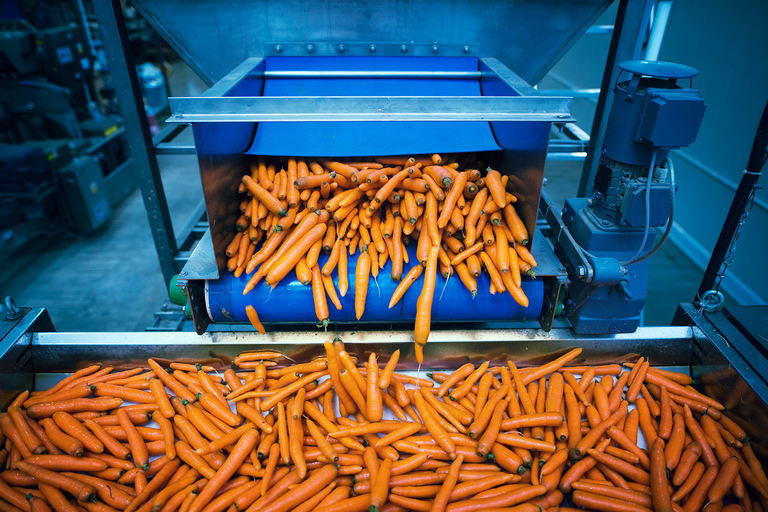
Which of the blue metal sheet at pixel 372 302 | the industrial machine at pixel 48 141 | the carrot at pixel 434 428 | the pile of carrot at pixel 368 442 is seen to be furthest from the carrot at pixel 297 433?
the industrial machine at pixel 48 141

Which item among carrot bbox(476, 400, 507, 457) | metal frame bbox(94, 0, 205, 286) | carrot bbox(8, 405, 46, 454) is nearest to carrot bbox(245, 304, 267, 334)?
carrot bbox(8, 405, 46, 454)

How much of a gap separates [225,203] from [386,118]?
98 centimetres

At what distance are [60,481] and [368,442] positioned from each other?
1.17 meters

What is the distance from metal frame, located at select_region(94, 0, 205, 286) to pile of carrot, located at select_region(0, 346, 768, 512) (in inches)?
44.8

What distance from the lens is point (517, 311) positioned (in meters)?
2.09

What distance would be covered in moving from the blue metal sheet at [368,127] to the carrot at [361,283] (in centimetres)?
60

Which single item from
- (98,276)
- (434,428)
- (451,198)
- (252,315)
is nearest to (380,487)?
(434,428)

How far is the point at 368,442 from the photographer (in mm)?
1804

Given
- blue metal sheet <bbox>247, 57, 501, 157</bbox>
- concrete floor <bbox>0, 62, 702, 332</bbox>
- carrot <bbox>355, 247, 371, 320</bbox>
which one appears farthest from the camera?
concrete floor <bbox>0, 62, 702, 332</bbox>

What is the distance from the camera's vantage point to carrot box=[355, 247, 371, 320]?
6.55ft

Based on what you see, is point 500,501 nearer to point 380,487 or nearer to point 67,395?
point 380,487

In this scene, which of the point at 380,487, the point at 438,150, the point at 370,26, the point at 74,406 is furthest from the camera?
the point at 370,26

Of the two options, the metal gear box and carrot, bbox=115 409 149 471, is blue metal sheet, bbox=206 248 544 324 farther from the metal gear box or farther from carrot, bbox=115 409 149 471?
the metal gear box

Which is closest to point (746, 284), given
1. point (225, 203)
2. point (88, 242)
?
point (225, 203)
